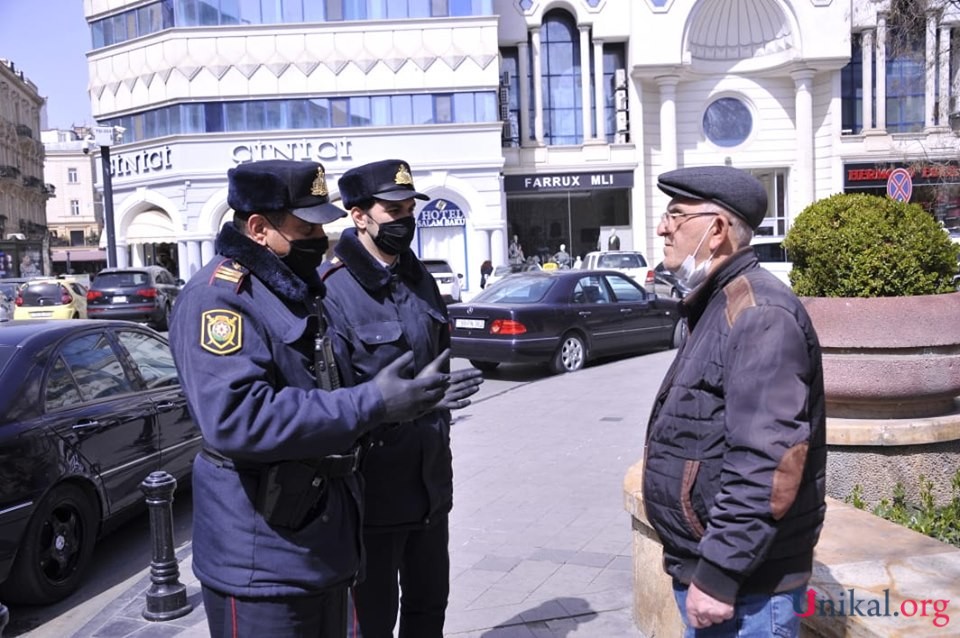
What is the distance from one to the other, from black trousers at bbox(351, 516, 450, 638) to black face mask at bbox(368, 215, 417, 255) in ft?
3.73

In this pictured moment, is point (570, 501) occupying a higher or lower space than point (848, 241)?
lower

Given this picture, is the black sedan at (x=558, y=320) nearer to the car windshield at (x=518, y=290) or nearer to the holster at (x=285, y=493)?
the car windshield at (x=518, y=290)

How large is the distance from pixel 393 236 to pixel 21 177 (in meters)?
72.8

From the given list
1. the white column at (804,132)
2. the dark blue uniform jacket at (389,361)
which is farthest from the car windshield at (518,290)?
the white column at (804,132)

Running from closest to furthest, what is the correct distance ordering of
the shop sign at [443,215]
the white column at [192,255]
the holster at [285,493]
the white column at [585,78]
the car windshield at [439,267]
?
the holster at [285,493], the car windshield at [439,267], the shop sign at [443,215], the white column at [192,255], the white column at [585,78]

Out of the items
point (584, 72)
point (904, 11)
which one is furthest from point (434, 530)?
point (584, 72)

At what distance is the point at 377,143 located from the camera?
108 feet

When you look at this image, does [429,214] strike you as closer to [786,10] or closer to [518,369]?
[786,10]

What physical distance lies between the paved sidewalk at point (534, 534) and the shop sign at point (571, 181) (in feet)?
88.6

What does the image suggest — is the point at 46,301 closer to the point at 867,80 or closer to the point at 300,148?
the point at 300,148

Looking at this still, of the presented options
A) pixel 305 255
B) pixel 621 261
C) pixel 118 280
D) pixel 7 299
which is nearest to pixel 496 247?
pixel 621 261

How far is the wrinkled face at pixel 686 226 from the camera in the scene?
2.38 metres

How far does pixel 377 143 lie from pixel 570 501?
28344 mm

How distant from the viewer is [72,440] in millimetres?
5047
